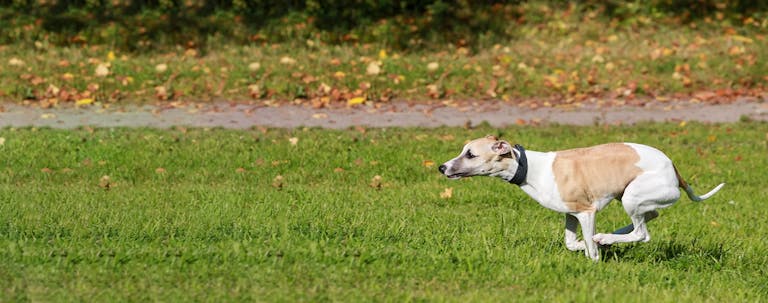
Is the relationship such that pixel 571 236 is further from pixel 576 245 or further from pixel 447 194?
pixel 447 194

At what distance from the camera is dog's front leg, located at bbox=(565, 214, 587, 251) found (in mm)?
6469

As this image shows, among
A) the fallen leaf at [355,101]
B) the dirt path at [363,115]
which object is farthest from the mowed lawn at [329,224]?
the fallen leaf at [355,101]

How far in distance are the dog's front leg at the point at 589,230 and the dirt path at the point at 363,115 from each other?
634cm

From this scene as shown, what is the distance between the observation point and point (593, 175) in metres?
6.18

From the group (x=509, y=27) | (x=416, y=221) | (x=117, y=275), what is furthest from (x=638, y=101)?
(x=117, y=275)

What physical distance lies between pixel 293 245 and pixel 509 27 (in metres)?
12.9

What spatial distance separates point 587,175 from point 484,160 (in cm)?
58

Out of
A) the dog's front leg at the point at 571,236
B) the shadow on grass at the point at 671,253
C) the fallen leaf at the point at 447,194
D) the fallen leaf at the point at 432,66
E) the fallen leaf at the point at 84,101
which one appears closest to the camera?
the dog's front leg at the point at 571,236

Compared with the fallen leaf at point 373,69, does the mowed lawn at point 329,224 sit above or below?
above

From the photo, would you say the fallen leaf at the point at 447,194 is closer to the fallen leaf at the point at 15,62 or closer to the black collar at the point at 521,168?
the black collar at the point at 521,168

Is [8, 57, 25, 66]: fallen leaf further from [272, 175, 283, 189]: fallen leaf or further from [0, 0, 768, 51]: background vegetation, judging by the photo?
[272, 175, 283, 189]: fallen leaf

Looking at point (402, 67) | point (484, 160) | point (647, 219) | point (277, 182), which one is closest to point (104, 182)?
point (277, 182)

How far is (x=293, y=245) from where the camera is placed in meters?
6.30

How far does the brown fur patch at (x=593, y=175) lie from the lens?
20.2ft
